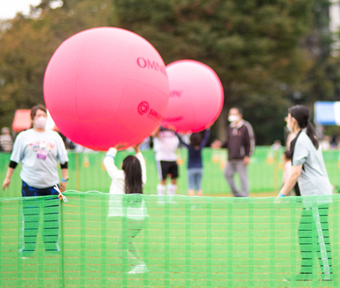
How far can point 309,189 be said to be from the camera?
15.6ft

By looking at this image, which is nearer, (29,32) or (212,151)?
(212,151)

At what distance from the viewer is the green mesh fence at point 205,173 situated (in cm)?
1156

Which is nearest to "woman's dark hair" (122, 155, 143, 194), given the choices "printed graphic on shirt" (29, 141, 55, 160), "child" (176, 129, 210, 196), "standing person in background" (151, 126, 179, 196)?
"printed graphic on shirt" (29, 141, 55, 160)

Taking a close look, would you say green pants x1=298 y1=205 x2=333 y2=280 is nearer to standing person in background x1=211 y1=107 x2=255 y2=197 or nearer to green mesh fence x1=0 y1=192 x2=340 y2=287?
green mesh fence x1=0 y1=192 x2=340 y2=287

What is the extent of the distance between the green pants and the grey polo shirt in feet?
2.33

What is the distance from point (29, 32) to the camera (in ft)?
96.5

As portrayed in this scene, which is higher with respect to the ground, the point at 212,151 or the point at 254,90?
the point at 254,90

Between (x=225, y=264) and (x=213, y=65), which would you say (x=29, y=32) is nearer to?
(x=213, y=65)

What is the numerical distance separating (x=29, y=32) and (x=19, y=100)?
162 inches

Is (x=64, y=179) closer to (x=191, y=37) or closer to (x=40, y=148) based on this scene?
(x=40, y=148)

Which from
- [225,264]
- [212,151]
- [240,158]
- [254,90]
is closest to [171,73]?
[240,158]

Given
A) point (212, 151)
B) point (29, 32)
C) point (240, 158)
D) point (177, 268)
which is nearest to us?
point (177, 268)

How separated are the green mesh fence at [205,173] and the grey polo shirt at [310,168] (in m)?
5.65

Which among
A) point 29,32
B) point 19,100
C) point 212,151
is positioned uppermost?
point 29,32
